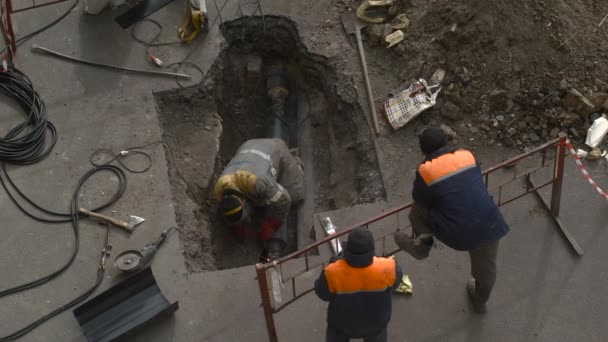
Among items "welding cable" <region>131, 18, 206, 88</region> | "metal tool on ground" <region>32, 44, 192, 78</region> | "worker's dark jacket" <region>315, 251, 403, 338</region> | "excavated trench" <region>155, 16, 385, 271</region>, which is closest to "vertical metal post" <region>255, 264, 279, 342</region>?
"worker's dark jacket" <region>315, 251, 403, 338</region>

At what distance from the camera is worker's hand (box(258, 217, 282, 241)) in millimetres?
8023

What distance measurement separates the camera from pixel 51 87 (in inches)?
342

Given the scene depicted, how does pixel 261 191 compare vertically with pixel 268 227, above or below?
above

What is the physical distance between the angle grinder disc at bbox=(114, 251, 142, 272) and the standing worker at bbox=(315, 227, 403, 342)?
2606 mm

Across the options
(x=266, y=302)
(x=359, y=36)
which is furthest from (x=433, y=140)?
(x=359, y=36)

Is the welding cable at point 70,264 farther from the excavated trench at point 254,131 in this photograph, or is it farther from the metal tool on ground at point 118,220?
the excavated trench at point 254,131

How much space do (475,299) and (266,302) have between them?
2.15m

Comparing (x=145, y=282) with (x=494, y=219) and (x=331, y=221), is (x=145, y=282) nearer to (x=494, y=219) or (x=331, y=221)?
(x=331, y=221)

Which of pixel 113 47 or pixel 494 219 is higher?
pixel 494 219

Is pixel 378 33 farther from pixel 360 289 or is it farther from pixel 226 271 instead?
pixel 360 289

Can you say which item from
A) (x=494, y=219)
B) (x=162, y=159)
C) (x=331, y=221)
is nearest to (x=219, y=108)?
(x=162, y=159)

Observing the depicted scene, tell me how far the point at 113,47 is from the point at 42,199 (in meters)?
2.59

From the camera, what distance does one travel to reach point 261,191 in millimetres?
7469

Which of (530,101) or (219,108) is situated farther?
(219,108)
